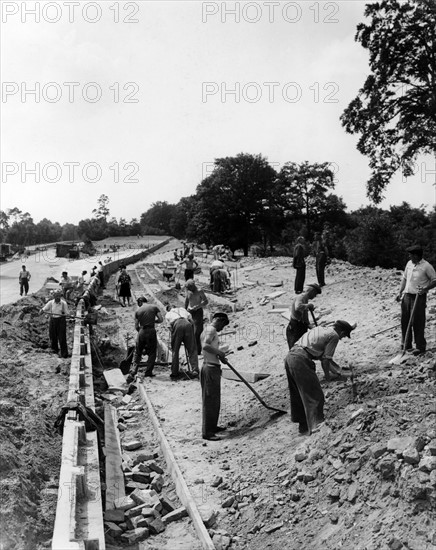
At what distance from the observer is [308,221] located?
159 ft

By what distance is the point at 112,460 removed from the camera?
6.81 m

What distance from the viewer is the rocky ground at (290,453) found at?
444 cm

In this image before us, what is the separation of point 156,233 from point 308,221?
241 ft

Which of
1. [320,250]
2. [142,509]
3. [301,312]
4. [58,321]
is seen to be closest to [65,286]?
[58,321]

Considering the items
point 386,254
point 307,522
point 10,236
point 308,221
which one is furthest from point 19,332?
point 10,236

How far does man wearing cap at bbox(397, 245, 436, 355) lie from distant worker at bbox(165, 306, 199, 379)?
3716 millimetres

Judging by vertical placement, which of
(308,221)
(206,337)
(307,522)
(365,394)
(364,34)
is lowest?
(307,522)

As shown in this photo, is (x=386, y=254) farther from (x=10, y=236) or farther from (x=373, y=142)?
(x=10, y=236)

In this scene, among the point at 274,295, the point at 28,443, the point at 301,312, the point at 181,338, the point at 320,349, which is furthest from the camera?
the point at 274,295

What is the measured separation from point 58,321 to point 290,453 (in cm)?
777

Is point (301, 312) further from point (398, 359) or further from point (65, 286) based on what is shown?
point (65, 286)

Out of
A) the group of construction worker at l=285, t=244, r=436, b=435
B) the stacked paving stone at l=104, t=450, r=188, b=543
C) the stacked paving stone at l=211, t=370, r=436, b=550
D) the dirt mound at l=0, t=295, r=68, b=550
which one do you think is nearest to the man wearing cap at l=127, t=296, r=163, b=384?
the dirt mound at l=0, t=295, r=68, b=550

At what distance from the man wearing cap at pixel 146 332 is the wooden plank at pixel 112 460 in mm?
1433

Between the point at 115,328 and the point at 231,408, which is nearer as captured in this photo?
the point at 231,408
